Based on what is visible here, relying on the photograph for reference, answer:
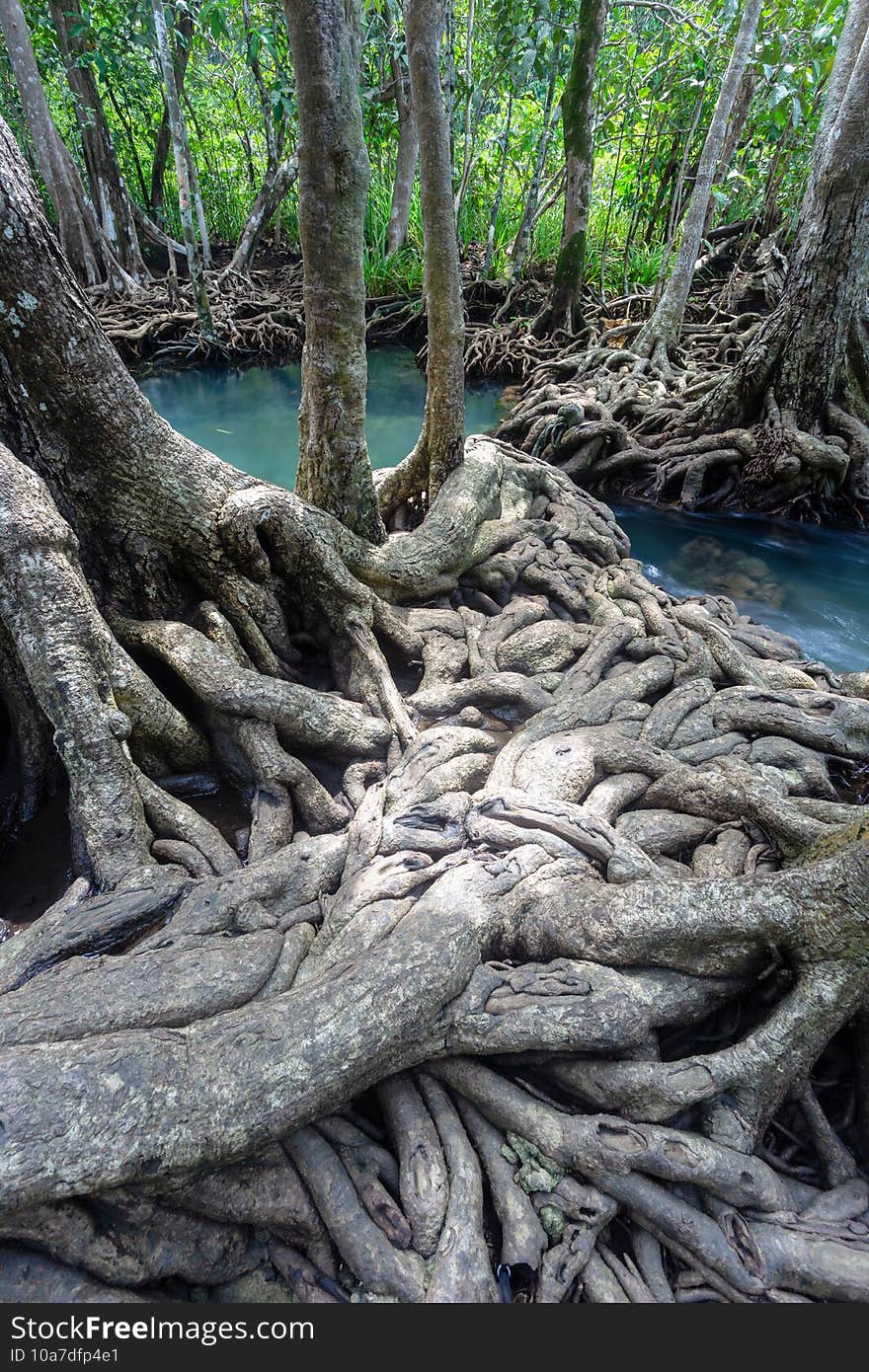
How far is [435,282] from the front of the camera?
5066mm

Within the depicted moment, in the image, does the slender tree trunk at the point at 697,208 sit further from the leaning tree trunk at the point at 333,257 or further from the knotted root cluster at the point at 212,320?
the knotted root cluster at the point at 212,320

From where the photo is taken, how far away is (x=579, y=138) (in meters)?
10.1

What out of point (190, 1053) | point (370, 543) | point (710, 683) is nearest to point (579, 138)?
point (370, 543)

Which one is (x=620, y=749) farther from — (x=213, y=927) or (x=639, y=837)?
(x=213, y=927)

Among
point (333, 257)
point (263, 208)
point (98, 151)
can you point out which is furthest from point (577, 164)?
point (333, 257)

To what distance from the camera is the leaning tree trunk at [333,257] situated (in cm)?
341

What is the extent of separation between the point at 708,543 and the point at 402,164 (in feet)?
35.9

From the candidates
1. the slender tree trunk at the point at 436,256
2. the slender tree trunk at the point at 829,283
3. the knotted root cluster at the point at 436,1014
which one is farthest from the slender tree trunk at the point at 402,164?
the knotted root cluster at the point at 436,1014

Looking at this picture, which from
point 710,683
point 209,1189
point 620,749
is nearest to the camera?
point 209,1189

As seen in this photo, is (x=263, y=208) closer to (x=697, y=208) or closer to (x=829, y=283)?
(x=697, y=208)

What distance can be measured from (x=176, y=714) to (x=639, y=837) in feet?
6.49

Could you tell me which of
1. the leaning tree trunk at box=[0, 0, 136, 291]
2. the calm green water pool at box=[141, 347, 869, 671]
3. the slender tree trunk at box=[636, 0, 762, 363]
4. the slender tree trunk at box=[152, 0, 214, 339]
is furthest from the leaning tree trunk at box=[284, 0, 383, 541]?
the leaning tree trunk at box=[0, 0, 136, 291]

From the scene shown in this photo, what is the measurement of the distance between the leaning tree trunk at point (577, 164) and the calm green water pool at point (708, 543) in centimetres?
193

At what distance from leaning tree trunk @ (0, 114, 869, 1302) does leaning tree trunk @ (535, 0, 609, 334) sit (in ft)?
30.2
